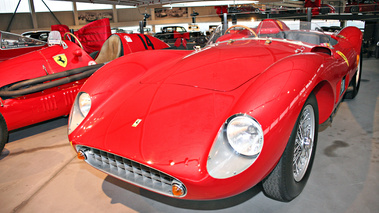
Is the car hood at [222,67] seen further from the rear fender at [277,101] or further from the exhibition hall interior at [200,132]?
the rear fender at [277,101]

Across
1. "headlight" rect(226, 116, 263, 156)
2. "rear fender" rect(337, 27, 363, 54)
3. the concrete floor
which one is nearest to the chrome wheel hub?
the concrete floor

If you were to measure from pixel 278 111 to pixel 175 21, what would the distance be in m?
19.9

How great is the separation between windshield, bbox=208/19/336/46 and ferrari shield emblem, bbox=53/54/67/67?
1816 mm

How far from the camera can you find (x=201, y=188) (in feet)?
4.24

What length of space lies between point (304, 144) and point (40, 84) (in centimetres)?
252

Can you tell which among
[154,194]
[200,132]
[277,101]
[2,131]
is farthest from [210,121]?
[2,131]

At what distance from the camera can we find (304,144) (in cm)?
185

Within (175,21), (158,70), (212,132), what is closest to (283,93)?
(212,132)

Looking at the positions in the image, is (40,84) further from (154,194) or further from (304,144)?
(304,144)

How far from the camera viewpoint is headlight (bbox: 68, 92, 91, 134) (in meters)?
1.83

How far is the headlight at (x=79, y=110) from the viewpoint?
183 cm

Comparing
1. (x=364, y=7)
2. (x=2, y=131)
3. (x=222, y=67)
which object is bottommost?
(x=2, y=131)

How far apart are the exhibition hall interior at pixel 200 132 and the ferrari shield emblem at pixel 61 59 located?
0.02 meters

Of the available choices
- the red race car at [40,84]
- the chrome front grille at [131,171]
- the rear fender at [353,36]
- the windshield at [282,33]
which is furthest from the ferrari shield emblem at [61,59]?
the rear fender at [353,36]
